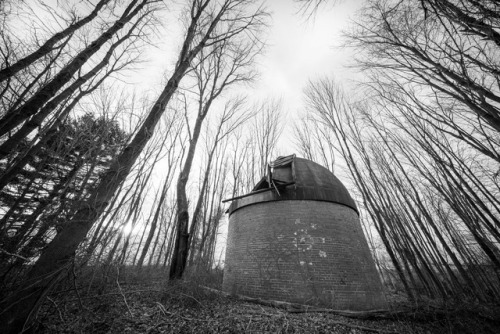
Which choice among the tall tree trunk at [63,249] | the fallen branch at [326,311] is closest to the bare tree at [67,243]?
the tall tree trunk at [63,249]

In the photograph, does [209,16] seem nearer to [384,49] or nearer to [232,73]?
[232,73]

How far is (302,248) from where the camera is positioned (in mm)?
6688

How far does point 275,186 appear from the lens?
781 cm

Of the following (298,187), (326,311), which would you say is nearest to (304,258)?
(326,311)

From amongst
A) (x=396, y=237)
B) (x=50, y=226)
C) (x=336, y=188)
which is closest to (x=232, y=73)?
(x=336, y=188)

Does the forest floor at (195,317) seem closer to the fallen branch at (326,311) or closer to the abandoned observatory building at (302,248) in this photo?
the fallen branch at (326,311)

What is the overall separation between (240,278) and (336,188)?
5.45m

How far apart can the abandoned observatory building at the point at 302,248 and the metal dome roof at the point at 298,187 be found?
40 mm

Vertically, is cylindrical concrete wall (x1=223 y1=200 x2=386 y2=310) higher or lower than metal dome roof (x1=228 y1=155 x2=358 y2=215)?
lower

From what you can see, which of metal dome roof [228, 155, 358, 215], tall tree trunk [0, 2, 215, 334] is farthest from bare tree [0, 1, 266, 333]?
metal dome roof [228, 155, 358, 215]

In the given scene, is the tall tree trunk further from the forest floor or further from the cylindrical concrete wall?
the cylindrical concrete wall

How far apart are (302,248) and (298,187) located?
239 cm

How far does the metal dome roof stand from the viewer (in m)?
7.84

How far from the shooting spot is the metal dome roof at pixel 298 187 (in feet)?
25.7
